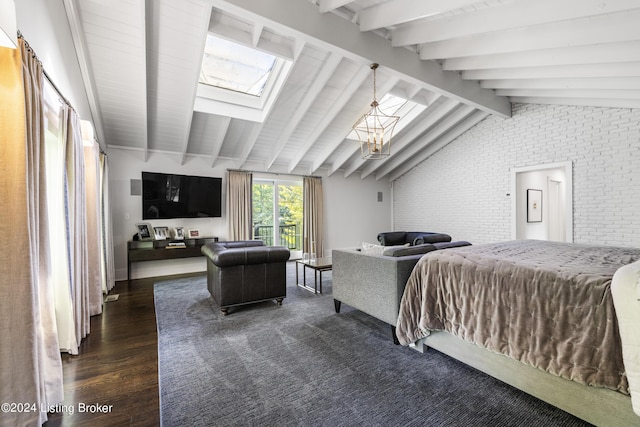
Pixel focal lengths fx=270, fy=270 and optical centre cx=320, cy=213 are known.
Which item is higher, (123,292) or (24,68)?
(24,68)

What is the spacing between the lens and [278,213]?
6461 mm

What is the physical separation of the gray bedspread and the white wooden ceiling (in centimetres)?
207

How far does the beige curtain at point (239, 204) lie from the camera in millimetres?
5570

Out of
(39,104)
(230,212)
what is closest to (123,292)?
(230,212)

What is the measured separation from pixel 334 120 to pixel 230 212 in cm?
277

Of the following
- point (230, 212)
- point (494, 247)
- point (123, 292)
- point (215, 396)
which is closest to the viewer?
point (215, 396)

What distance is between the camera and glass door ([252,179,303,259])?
618 cm

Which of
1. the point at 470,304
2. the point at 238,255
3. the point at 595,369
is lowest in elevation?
the point at 595,369

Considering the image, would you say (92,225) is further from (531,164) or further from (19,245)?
(531,164)

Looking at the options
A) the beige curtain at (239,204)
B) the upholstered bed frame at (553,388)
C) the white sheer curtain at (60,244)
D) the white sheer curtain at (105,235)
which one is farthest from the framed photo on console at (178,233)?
the upholstered bed frame at (553,388)

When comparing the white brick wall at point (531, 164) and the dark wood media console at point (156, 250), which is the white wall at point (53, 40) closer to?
the dark wood media console at point (156, 250)

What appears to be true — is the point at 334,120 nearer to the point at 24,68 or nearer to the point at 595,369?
the point at 24,68

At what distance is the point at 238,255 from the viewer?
9.68ft

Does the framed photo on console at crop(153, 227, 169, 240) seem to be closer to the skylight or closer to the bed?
the skylight
